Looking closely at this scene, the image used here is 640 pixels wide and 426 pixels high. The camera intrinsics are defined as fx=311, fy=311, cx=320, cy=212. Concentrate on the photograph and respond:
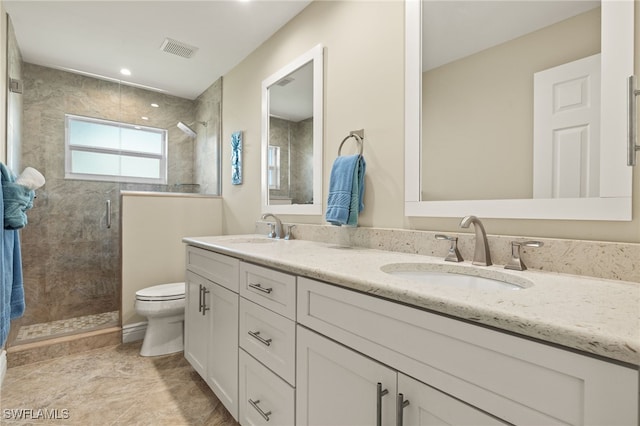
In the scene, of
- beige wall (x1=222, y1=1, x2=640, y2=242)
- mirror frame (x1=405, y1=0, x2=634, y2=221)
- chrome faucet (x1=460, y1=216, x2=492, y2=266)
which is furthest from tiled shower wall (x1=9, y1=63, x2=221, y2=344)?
mirror frame (x1=405, y1=0, x2=634, y2=221)

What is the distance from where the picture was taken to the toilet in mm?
2205

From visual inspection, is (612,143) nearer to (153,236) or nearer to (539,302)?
(539,302)

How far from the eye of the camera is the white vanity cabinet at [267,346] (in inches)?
43.3

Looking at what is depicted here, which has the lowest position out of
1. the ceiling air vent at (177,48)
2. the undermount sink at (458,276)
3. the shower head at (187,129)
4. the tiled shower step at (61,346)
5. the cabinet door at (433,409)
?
the tiled shower step at (61,346)

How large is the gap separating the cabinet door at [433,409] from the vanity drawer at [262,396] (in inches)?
19.6

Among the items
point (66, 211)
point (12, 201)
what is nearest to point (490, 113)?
point (12, 201)

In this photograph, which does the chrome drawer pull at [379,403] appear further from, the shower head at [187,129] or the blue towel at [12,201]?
the shower head at [187,129]

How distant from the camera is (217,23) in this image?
7.30 feet

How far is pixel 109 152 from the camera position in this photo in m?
2.87

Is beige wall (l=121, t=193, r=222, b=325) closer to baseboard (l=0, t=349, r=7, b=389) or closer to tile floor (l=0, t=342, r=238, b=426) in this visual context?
tile floor (l=0, t=342, r=238, b=426)

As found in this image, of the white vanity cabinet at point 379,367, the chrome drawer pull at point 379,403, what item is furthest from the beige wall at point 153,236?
the chrome drawer pull at point 379,403

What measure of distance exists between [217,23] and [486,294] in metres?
2.44

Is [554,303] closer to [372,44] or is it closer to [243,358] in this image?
[243,358]

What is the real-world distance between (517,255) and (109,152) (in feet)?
10.7
